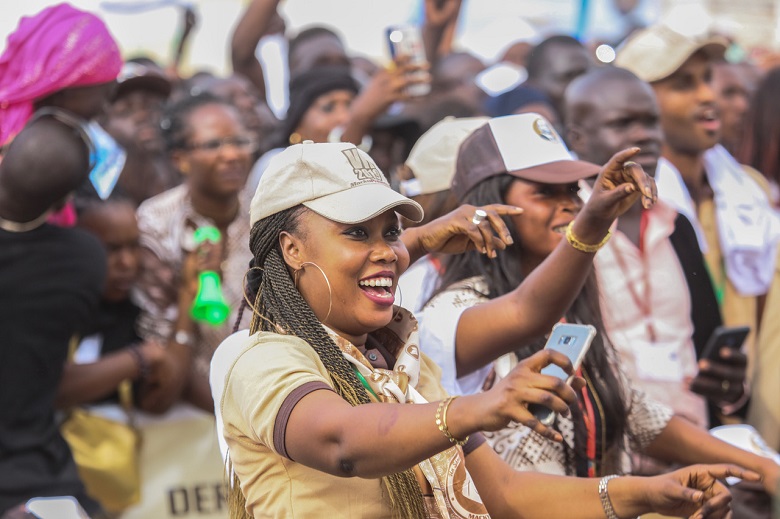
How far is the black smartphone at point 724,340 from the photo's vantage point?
443cm

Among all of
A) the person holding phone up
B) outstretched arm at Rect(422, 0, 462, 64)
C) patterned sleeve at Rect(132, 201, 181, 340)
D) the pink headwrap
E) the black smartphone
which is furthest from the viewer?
outstretched arm at Rect(422, 0, 462, 64)

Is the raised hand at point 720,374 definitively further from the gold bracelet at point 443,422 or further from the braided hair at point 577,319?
the gold bracelet at point 443,422

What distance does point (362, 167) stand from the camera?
2775mm

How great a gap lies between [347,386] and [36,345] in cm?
190

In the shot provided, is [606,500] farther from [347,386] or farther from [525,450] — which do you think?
[347,386]

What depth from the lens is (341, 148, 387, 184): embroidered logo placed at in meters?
2.75

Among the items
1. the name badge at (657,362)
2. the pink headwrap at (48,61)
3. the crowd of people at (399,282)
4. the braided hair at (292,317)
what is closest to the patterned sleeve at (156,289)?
the crowd of people at (399,282)

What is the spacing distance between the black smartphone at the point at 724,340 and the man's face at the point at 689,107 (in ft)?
4.44

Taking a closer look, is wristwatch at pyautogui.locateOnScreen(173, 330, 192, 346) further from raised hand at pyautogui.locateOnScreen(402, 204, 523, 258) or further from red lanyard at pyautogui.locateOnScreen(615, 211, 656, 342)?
raised hand at pyautogui.locateOnScreen(402, 204, 523, 258)

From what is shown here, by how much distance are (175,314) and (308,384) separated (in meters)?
3.04

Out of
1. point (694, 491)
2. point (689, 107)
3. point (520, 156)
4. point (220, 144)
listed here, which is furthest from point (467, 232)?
point (220, 144)

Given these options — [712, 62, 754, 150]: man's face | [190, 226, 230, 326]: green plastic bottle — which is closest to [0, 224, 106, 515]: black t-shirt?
[190, 226, 230, 326]: green plastic bottle

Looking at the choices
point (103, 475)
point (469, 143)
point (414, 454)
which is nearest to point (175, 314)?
A: point (103, 475)

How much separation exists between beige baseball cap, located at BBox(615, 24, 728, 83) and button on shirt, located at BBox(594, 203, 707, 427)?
1.10 m
